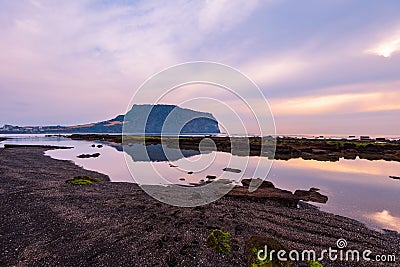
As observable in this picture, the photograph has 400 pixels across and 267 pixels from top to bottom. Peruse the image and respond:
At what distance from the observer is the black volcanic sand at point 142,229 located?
1053 cm

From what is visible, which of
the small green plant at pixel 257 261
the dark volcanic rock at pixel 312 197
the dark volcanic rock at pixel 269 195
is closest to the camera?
the small green plant at pixel 257 261

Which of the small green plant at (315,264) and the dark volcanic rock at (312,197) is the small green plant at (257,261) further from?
the dark volcanic rock at (312,197)

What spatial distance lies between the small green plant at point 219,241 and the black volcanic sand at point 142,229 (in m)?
0.31

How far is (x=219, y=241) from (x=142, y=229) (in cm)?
455

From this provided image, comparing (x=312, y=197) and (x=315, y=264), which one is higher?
(x=315, y=264)

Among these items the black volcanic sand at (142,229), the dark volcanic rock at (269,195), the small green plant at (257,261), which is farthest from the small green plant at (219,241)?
the dark volcanic rock at (269,195)

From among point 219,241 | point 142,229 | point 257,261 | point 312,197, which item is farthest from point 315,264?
point 312,197

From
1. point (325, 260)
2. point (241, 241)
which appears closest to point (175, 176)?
point (241, 241)

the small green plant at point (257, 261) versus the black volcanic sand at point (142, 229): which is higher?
the small green plant at point (257, 261)

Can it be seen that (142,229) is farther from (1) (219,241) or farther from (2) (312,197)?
(2) (312,197)

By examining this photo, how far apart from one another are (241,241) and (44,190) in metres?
18.1

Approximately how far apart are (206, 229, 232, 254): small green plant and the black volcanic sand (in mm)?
308

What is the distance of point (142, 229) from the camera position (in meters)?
13.4

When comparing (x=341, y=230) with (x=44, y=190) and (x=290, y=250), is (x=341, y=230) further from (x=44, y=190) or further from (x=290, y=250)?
(x=44, y=190)
